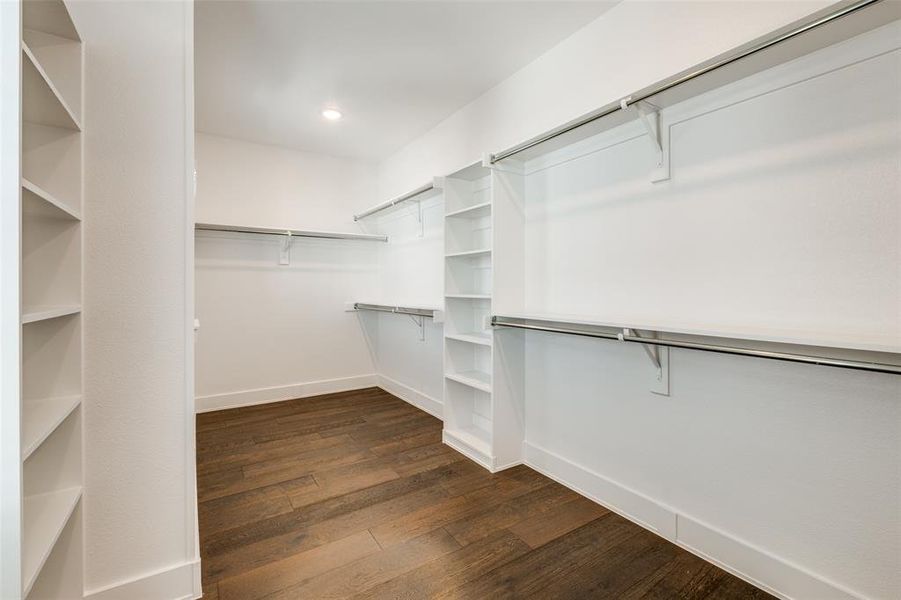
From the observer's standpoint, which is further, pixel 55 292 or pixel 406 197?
pixel 406 197

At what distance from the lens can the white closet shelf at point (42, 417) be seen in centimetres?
101

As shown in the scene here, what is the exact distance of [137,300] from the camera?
4.87 ft

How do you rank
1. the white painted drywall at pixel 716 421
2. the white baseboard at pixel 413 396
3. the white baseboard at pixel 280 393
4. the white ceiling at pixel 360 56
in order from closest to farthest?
the white painted drywall at pixel 716 421 < the white ceiling at pixel 360 56 < the white baseboard at pixel 413 396 < the white baseboard at pixel 280 393

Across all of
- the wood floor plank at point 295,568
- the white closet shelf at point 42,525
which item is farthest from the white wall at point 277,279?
the white closet shelf at point 42,525

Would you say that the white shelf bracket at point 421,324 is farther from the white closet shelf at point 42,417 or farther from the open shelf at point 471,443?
the white closet shelf at point 42,417

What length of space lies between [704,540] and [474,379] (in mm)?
1484

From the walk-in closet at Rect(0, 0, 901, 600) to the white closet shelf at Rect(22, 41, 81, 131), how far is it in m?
0.01

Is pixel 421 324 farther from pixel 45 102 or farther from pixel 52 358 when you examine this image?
pixel 45 102

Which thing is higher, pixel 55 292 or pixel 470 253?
pixel 470 253

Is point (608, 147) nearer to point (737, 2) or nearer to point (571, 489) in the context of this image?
point (737, 2)

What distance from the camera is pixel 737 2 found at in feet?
5.41

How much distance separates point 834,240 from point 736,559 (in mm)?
1278

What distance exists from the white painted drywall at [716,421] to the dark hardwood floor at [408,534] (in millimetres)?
243

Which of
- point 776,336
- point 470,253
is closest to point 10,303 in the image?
point 776,336
